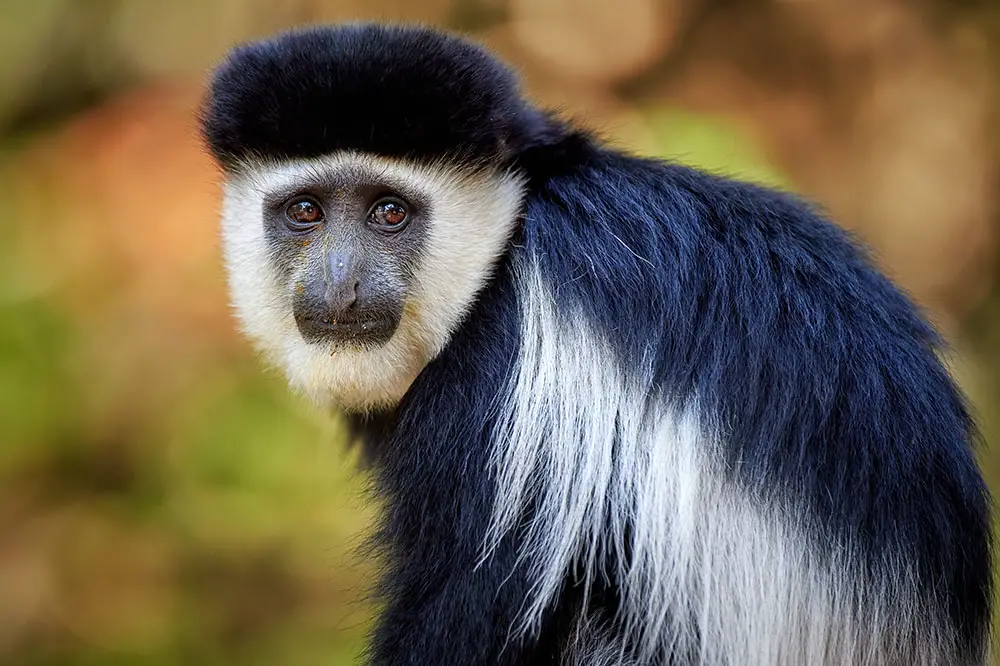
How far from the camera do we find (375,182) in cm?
215

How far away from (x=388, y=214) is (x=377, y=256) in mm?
90

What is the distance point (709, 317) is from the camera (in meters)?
1.95

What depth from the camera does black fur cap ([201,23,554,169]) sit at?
2.07m

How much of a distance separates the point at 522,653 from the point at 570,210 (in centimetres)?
80

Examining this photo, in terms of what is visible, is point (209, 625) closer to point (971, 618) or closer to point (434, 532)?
point (434, 532)

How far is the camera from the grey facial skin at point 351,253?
212cm

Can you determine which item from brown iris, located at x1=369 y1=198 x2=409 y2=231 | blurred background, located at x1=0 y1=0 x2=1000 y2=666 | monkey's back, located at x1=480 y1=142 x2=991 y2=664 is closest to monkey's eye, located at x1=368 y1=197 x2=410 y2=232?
brown iris, located at x1=369 y1=198 x2=409 y2=231

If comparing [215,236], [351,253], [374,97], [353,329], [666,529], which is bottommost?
[666,529]

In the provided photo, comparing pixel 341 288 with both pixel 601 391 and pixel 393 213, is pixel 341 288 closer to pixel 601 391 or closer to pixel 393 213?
pixel 393 213

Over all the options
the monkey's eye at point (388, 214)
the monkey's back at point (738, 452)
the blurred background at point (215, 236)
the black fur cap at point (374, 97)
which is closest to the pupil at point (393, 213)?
the monkey's eye at point (388, 214)

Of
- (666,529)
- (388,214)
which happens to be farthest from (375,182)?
(666,529)

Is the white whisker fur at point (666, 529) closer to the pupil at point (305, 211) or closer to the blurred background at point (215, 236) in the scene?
the pupil at point (305, 211)

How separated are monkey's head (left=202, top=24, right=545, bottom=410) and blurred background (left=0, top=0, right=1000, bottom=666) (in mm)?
1395

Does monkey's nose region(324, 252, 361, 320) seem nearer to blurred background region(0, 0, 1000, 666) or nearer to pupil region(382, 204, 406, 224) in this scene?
pupil region(382, 204, 406, 224)
